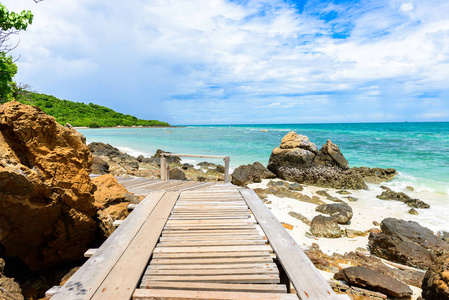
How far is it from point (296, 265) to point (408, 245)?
17.3ft

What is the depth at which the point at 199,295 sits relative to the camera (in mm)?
2508

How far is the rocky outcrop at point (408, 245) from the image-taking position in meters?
6.03

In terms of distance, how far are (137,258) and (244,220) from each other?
201 centimetres

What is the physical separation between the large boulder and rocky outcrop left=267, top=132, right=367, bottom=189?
13.1m

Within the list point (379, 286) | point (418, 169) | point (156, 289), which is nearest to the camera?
point (156, 289)

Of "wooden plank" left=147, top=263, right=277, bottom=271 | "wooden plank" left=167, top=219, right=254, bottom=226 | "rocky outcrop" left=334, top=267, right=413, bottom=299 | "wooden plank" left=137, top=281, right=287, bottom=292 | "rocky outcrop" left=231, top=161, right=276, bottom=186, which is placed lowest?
"rocky outcrop" left=334, top=267, right=413, bottom=299

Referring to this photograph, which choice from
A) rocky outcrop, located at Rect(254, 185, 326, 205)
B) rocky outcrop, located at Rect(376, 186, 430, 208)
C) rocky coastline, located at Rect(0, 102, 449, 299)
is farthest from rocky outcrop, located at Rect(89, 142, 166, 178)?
rocky outcrop, located at Rect(376, 186, 430, 208)

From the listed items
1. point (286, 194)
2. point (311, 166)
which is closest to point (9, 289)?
point (286, 194)

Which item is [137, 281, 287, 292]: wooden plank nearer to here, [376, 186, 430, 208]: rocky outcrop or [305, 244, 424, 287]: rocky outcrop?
[305, 244, 424, 287]: rocky outcrop

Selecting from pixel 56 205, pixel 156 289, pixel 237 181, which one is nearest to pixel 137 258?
pixel 156 289

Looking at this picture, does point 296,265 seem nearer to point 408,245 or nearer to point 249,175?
point 408,245

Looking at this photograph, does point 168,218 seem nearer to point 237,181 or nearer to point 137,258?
point 137,258

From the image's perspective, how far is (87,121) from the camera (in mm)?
77688

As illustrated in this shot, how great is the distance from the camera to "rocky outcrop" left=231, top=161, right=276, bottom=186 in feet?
45.9
